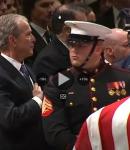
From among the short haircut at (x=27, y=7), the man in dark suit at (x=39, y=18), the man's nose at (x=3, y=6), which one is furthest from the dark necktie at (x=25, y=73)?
the short haircut at (x=27, y=7)

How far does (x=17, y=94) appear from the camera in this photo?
131 inches

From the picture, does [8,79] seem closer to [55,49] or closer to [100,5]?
[55,49]

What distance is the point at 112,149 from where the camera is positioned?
180cm

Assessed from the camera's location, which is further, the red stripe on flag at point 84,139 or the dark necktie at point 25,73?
the dark necktie at point 25,73

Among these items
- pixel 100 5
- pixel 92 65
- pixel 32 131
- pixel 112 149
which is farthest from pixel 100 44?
pixel 100 5

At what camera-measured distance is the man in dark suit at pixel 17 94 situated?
3277mm

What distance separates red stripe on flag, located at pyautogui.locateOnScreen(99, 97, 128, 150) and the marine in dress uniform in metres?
1.11

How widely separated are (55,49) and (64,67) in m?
0.15

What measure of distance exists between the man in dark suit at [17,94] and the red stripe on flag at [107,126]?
1493 millimetres

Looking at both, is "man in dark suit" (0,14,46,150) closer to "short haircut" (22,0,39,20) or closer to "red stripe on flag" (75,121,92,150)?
"short haircut" (22,0,39,20)
